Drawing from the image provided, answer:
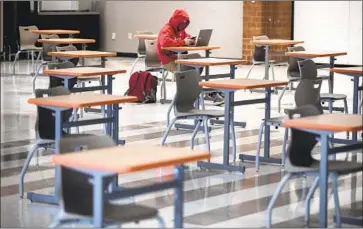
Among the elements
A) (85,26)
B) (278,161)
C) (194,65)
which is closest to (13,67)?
(85,26)

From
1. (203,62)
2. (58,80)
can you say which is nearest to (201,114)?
(58,80)

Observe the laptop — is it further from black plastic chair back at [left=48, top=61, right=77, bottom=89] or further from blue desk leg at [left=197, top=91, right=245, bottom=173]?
blue desk leg at [left=197, top=91, right=245, bottom=173]

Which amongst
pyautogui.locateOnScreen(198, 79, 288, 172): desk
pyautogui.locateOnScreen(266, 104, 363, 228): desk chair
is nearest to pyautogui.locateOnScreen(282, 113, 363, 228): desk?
pyautogui.locateOnScreen(266, 104, 363, 228): desk chair

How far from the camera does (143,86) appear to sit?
12.1 metres

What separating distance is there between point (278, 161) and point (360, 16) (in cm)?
615

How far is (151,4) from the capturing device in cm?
1978

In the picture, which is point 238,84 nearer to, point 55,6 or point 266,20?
point 266,20

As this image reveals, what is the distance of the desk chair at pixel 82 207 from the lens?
4.47 meters

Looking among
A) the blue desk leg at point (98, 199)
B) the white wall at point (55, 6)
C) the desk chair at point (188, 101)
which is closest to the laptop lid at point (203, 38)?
the desk chair at point (188, 101)

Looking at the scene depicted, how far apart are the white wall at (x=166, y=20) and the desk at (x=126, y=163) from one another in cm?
1368

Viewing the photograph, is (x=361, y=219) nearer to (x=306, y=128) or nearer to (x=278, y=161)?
(x=306, y=128)

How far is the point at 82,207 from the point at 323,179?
1.66 metres

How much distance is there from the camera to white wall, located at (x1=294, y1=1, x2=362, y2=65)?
45.5 feet

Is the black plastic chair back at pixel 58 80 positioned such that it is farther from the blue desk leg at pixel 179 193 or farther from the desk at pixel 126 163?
the blue desk leg at pixel 179 193
